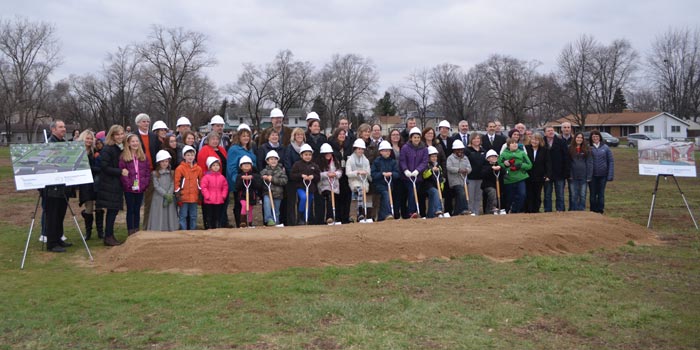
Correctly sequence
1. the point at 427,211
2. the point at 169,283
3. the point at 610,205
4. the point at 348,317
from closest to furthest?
the point at 348,317, the point at 169,283, the point at 427,211, the point at 610,205

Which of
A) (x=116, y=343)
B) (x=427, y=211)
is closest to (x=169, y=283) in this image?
(x=116, y=343)

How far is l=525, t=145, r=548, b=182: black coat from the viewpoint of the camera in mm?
12000

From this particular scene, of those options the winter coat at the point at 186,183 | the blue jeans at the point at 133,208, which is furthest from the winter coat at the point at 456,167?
the blue jeans at the point at 133,208

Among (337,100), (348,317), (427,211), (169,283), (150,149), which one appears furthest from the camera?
(337,100)

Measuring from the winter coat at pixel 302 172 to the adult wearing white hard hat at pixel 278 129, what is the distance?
107 cm

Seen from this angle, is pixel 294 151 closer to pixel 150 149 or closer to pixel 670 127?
pixel 150 149

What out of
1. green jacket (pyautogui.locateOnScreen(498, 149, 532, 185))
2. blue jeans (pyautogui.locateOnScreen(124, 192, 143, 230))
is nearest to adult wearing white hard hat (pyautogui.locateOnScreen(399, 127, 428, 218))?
green jacket (pyautogui.locateOnScreen(498, 149, 532, 185))

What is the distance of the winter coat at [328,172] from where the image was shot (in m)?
10.8

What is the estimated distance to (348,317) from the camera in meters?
5.50

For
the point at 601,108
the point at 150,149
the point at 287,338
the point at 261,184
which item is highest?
the point at 601,108

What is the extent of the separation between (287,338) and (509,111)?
3183 inches

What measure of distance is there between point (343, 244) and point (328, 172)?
2795 mm

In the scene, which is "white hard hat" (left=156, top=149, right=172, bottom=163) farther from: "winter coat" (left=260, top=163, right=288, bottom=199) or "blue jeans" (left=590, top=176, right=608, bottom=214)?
"blue jeans" (left=590, top=176, right=608, bottom=214)

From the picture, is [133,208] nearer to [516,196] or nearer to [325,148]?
[325,148]
